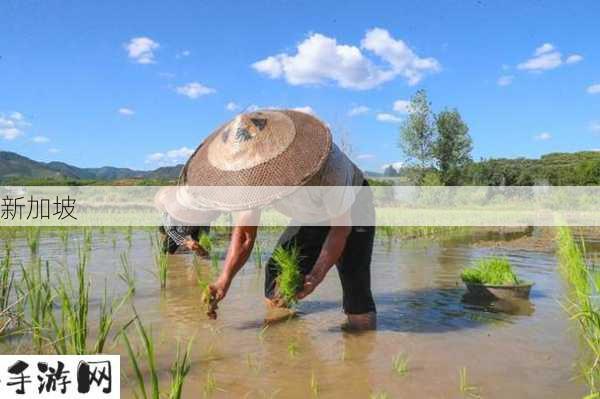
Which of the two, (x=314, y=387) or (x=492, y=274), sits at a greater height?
(x=492, y=274)

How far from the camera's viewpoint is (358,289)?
151 inches

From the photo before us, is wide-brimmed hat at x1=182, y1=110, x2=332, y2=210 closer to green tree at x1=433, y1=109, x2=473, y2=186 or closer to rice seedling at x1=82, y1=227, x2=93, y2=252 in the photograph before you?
rice seedling at x1=82, y1=227, x2=93, y2=252

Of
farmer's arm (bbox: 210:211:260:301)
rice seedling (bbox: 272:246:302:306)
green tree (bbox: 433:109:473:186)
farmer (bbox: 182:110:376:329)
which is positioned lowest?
rice seedling (bbox: 272:246:302:306)

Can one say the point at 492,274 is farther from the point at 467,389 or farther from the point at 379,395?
the point at 379,395

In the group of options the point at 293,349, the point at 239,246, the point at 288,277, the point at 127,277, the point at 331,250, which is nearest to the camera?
the point at 239,246

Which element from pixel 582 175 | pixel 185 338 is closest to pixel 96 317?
pixel 185 338

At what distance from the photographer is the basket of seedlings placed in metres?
4.95

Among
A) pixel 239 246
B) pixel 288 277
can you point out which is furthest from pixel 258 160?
pixel 288 277

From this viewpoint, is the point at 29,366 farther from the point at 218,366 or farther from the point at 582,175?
the point at 582,175

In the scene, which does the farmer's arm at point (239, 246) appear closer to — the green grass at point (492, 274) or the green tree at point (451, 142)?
the green grass at point (492, 274)

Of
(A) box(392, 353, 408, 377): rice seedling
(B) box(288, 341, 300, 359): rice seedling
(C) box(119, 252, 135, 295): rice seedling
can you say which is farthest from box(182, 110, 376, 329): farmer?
(C) box(119, 252, 135, 295): rice seedling

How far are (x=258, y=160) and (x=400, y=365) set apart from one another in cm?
148

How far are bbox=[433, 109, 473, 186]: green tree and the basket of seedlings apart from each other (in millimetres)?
29606

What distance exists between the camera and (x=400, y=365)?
3080 millimetres
